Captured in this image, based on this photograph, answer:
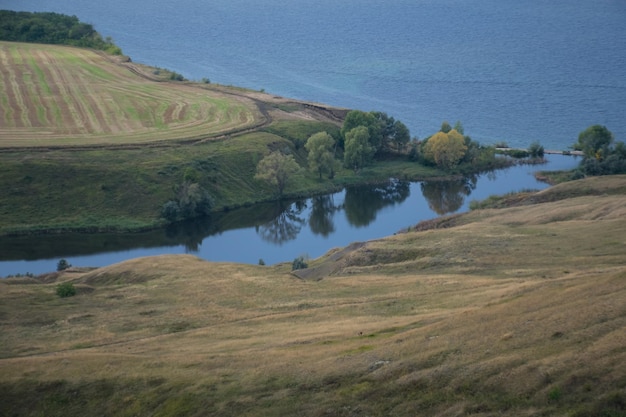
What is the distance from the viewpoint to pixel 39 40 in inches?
7180

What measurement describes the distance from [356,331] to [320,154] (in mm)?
70080

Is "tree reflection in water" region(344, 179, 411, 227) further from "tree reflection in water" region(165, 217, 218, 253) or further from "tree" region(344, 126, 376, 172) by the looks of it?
"tree reflection in water" region(165, 217, 218, 253)

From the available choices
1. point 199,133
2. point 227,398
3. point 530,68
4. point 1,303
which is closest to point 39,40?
point 199,133

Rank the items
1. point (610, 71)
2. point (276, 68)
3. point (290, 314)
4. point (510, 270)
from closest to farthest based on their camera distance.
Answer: point (290, 314) → point (510, 270) → point (610, 71) → point (276, 68)

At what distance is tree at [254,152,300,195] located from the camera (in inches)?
4149

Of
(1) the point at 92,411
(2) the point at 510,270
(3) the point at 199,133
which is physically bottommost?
(1) the point at 92,411

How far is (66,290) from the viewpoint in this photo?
199ft

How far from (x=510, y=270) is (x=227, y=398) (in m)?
25.1

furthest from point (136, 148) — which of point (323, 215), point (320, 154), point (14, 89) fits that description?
point (14, 89)

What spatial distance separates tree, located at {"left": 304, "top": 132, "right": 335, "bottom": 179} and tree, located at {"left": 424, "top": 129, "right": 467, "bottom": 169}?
558 inches

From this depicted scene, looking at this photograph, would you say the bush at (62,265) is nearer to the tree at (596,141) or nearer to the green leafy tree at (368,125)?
the green leafy tree at (368,125)

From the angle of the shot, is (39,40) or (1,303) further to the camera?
(39,40)

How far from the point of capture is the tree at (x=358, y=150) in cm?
11575

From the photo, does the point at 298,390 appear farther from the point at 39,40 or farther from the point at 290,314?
the point at 39,40
